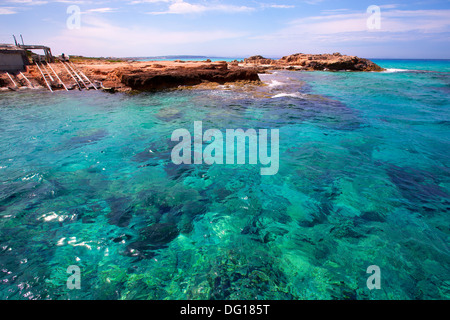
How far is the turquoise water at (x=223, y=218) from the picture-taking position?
303 cm

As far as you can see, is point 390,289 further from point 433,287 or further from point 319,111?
point 319,111

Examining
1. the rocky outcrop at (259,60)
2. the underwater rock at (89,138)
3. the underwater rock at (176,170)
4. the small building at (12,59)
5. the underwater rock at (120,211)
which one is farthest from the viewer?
the rocky outcrop at (259,60)

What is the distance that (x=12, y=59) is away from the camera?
71.3 feet

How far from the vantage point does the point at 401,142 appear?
8.01 m

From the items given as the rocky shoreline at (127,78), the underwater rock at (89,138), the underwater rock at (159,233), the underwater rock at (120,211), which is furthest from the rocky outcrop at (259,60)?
the underwater rock at (159,233)

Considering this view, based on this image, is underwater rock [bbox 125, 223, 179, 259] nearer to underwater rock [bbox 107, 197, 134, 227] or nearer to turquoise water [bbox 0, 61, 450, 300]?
turquoise water [bbox 0, 61, 450, 300]

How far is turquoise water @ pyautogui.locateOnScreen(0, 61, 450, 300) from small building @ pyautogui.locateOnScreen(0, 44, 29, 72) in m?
19.6

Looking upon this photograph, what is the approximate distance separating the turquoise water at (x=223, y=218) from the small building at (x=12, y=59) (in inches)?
770

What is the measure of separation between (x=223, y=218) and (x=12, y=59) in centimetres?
3032

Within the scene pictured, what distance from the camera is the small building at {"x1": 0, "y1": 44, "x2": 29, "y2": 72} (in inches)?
824

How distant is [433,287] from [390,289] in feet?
2.05

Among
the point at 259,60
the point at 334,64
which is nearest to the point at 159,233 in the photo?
the point at 334,64

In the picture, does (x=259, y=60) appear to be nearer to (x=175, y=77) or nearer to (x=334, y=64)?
(x=334, y=64)

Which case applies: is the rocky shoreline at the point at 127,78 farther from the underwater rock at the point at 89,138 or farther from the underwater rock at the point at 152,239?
the underwater rock at the point at 152,239
